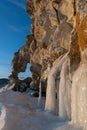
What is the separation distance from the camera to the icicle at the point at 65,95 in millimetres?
9203

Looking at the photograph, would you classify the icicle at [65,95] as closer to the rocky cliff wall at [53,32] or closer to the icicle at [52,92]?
the rocky cliff wall at [53,32]

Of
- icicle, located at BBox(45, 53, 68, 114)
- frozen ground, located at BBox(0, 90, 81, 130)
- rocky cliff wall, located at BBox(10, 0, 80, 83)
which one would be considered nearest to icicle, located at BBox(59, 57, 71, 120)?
frozen ground, located at BBox(0, 90, 81, 130)

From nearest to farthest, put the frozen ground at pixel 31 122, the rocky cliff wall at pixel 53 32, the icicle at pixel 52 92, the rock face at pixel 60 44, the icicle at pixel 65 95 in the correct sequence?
1. the frozen ground at pixel 31 122
2. the rock face at pixel 60 44
3. the icicle at pixel 65 95
4. the icicle at pixel 52 92
5. the rocky cliff wall at pixel 53 32

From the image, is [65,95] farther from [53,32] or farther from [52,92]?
[53,32]

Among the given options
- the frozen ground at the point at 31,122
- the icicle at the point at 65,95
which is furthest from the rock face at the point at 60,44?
the frozen ground at the point at 31,122

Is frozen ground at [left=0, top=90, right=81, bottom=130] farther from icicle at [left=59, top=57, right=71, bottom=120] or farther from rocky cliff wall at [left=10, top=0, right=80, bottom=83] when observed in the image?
rocky cliff wall at [left=10, top=0, right=80, bottom=83]

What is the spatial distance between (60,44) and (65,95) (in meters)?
5.39

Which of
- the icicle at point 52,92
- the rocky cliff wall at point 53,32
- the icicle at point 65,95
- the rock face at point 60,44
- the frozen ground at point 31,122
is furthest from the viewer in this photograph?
the rocky cliff wall at point 53,32

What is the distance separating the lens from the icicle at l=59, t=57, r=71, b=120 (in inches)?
362

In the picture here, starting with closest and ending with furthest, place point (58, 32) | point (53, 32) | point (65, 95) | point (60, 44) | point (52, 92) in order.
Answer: point (65, 95) → point (52, 92) → point (58, 32) → point (60, 44) → point (53, 32)

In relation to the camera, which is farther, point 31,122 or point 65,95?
point 65,95

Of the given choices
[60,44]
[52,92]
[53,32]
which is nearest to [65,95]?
[52,92]

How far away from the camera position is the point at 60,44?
14602mm

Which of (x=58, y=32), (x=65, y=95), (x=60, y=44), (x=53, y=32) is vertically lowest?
(x=65, y=95)
